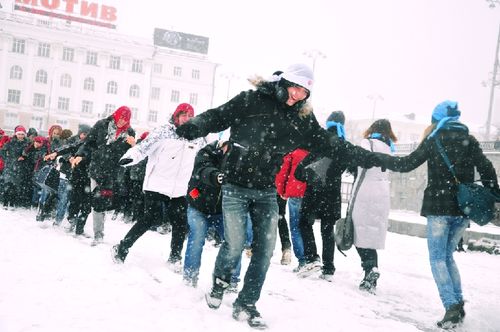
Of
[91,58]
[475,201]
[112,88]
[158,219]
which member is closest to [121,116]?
[158,219]

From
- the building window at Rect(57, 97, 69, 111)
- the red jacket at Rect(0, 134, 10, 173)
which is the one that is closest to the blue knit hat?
the red jacket at Rect(0, 134, 10, 173)

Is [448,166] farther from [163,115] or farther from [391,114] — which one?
[391,114]

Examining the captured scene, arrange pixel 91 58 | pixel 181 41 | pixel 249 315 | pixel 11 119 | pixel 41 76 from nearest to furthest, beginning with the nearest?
1. pixel 249 315
2. pixel 11 119
3. pixel 41 76
4. pixel 91 58
5. pixel 181 41

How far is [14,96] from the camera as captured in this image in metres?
59.7

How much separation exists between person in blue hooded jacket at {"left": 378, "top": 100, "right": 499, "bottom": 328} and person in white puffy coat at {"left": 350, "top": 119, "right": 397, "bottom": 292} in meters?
1.00

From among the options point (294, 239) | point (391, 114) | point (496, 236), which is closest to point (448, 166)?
point (294, 239)

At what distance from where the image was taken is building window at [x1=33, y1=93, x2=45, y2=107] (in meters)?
60.2

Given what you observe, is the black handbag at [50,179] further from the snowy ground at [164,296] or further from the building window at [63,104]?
the building window at [63,104]

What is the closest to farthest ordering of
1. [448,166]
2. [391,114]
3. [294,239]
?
1. [448,166]
2. [294,239]
3. [391,114]

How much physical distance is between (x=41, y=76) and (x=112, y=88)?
29.1 feet

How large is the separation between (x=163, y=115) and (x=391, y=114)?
46.0m

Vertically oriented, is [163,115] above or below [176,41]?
below

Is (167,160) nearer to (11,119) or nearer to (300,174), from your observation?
(300,174)

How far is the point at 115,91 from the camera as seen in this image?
2495 inches
